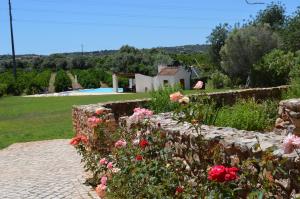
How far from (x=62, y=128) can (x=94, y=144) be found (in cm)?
845

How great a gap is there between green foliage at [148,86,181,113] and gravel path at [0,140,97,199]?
2361mm

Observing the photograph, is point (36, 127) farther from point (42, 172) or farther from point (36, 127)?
point (42, 172)

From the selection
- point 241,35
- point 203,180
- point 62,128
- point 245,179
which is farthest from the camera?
point 241,35

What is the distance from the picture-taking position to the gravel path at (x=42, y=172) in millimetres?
7445

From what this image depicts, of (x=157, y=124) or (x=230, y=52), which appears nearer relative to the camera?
(x=157, y=124)

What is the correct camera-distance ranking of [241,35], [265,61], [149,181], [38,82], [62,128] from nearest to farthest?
[149,181] → [62,128] → [265,61] → [241,35] → [38,82]

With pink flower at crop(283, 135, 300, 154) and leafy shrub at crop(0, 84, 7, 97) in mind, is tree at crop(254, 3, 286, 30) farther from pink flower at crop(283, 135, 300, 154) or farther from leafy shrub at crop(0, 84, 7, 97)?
pink flower at crop(283, 135, 300, 154)

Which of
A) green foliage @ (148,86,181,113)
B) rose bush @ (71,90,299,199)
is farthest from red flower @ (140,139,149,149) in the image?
green foliage @ (148,86,181,113)

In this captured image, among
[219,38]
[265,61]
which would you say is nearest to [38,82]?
[219,38]

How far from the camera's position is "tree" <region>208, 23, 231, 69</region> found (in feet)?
147

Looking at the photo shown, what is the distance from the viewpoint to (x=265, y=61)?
1222 inches

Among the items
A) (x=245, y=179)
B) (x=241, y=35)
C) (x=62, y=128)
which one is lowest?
(x=62, y=128)

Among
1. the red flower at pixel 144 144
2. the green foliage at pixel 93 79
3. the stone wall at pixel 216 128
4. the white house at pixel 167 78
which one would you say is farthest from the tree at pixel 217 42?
the red flower at pixel 144 144

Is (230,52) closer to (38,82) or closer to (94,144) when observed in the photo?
(38,82)
